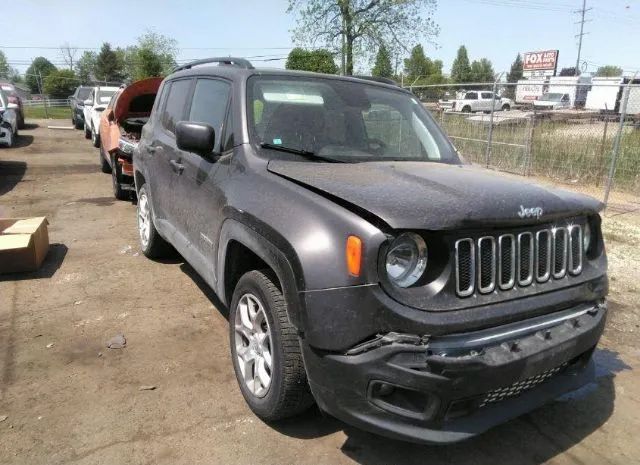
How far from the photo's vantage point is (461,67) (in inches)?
4075

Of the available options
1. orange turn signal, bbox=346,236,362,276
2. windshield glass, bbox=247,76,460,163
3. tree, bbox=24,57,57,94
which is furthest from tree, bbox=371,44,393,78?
tree, bbox=24,57,57,94

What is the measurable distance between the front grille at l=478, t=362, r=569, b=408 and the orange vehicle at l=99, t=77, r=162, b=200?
6.98m

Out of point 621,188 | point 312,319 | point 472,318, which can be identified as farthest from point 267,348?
point 621,188

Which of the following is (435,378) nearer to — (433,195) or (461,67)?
(433,195)

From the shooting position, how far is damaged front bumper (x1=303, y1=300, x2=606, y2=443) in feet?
7.18

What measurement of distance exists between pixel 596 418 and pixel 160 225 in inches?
147

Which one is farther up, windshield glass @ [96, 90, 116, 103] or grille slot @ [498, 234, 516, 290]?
windshield glass @ [96, 90, 116, 103]

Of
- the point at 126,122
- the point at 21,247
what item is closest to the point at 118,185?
the point at 126,122

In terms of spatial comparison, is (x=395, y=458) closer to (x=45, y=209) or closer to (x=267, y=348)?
(x=267, y=348)

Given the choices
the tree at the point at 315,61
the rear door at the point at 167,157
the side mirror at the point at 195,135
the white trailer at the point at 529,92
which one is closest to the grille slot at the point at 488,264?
the side mirror at the point at 195,135

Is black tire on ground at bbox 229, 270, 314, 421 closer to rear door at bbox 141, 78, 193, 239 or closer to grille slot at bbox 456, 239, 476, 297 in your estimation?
grille slot at bbox 456, 239, 476, 297

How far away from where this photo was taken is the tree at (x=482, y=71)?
303 feet

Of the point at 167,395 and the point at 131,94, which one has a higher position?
the point at 131,94

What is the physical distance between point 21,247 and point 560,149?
384 inches
